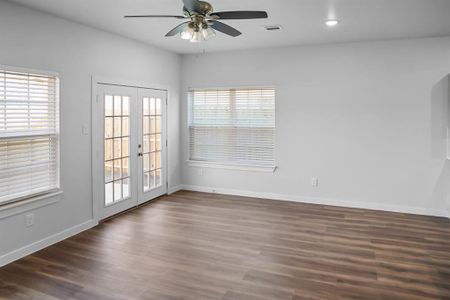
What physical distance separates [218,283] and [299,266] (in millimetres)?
874

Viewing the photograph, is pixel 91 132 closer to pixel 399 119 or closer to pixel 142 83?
pixel 142 83

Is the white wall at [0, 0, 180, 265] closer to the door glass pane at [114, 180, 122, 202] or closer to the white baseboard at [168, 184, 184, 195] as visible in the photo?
the door glass pane at [114, 180, 122, 202]

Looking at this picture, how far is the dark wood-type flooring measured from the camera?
292cm

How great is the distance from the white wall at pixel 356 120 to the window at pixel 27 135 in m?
3.18

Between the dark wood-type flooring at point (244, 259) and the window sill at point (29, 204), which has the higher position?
the window sill at point (29, 204)

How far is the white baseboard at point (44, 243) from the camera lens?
3475 millimetres

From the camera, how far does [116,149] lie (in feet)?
16.7

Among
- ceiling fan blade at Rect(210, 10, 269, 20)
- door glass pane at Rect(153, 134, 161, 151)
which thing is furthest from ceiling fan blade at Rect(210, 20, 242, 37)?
door glass pane at Rect(153, 134, 161, 151)

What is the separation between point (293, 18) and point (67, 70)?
282 centimetres

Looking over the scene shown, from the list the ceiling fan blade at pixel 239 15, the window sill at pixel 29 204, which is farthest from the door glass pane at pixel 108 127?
the ceiling fan blade at pixel 239 15

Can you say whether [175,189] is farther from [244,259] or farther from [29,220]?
[244,259]

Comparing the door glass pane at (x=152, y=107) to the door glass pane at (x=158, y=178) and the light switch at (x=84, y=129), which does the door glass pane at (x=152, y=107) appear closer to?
the door glass pane at (x=158, y=178)

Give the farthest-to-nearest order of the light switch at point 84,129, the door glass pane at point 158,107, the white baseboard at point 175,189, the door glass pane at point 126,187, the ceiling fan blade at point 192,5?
the white baseboard at point 175,189 → the door glass pane at point 158,107 → the door glass pane at point 126,187 → the light switch at point 84,129 → the ceiling fan blade at point 192,5

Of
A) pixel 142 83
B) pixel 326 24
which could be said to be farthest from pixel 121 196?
pixel 326 24
